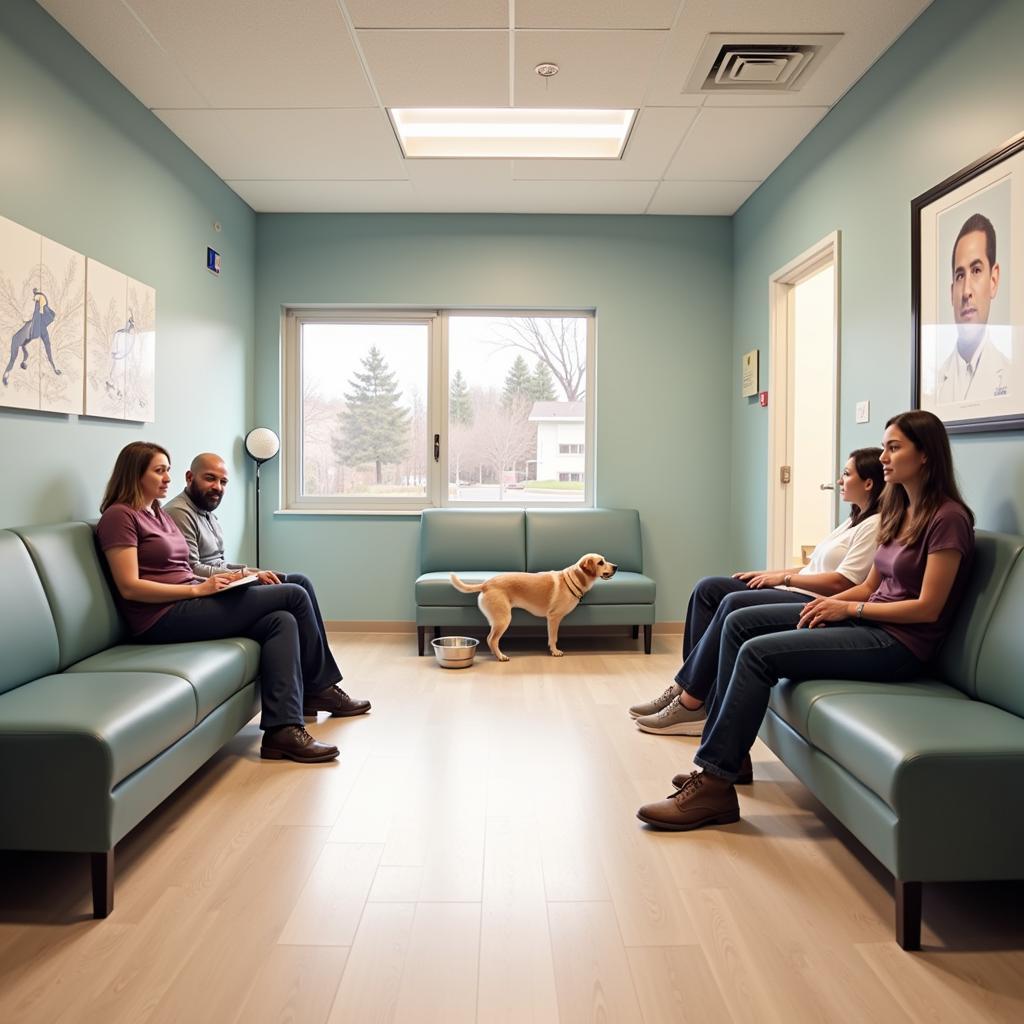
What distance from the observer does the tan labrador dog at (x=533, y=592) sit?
448cm

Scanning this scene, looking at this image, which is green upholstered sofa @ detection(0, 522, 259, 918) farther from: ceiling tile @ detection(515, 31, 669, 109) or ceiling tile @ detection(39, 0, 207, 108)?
ceiling tile @ detection(515, 31, 669, 109)

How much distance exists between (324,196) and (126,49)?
5.77 feet

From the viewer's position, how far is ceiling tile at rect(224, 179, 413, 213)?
15.2 ft

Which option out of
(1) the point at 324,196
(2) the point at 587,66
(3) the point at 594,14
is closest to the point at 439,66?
(2) the point at 587,66

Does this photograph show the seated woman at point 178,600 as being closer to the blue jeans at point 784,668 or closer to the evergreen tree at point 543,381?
the blue jeans at point 784,668

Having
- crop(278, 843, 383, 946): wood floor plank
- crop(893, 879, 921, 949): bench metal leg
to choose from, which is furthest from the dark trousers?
crop(893, 879, 921, 949): bench metal leg

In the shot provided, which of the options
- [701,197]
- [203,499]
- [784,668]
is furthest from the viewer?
[701,197]

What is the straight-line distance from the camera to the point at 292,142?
13.2 ft

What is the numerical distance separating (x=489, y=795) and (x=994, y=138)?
98.4 inches

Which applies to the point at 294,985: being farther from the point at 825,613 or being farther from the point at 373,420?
the point at 373,420

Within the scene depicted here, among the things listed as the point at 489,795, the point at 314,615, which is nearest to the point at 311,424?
the point at 314,615

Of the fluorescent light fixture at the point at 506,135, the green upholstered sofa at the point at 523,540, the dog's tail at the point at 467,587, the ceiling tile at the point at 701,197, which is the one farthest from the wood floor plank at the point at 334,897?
the ceiling tile at the point at 701,197

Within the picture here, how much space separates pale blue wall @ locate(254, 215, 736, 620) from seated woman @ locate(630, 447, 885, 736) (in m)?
2.01

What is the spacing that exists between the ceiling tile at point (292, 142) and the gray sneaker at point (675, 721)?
2.81m
